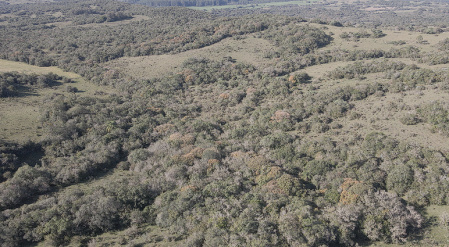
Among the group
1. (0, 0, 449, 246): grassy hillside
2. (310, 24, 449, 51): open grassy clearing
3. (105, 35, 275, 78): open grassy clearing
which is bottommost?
(0, 0, 449, 246): grassy hillside

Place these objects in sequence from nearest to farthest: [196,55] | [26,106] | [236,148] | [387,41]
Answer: [236,148]
[26,106]
[387,41]
[196,55]

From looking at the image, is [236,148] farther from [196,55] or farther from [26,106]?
[196,55]

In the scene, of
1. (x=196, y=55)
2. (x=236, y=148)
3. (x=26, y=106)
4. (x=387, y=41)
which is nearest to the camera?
(x=236, y=148)

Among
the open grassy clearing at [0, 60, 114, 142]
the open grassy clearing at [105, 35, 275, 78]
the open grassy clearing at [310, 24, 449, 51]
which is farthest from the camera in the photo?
the open grassy clearing at [105, 35, 275, 78]

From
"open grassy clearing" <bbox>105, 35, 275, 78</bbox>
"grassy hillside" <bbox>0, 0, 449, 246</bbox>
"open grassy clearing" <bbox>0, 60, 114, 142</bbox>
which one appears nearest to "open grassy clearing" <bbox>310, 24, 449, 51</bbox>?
"grassy hillside" <bbox>0, 0, 449, 246</bbox>

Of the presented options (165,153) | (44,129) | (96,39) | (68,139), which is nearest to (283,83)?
(165,153)

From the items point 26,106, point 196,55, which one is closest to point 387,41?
point 196,55

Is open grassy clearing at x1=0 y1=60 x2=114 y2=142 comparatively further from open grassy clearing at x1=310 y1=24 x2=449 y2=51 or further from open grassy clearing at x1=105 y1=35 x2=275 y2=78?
open grassy clearing at x1=310 y1=24 x2=449 y2=51

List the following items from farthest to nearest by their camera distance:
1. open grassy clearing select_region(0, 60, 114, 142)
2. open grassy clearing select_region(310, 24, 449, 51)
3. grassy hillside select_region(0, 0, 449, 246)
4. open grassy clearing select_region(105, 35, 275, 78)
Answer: open grassy clearing select_region(105, 35, 275, 78), open grassy clearing select_region(310, 24, 449, 51), open grassy clearing select_region(0, 60, 114, 142), grassy hillside select_region(0, 0, 449, 246)
